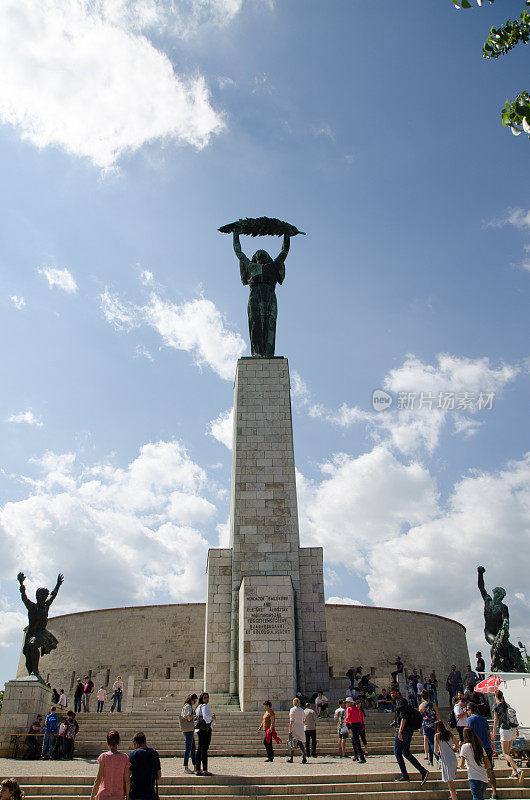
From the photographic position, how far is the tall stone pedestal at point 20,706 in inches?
489

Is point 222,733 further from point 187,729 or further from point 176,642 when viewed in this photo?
point 176,642

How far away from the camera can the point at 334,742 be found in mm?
11641

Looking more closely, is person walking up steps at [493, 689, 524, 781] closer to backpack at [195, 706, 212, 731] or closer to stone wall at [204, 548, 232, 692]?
backpack at [195, 706, 212, 731]

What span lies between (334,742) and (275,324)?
44.3 feet

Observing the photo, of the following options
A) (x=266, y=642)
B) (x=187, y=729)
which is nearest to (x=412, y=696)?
(x=266, y=642)

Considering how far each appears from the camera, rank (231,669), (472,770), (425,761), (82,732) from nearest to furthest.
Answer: (472,770) → (425,761) → (82,732) → (231,669)

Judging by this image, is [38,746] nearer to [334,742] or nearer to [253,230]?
[334,742]

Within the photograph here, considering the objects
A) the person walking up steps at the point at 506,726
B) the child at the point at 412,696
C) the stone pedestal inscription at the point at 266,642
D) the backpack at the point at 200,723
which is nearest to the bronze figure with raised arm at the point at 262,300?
the stone pedestal inscription at the point at 266,642

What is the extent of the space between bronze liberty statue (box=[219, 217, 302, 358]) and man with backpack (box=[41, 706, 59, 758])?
41.9ft

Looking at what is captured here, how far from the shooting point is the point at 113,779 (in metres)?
5.20

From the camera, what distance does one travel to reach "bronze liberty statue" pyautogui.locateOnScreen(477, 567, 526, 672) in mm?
14930

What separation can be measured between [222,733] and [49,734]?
327 centimetres

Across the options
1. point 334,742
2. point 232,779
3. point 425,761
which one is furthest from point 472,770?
point 334,742

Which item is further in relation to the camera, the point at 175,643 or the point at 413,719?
the point at 175,643
